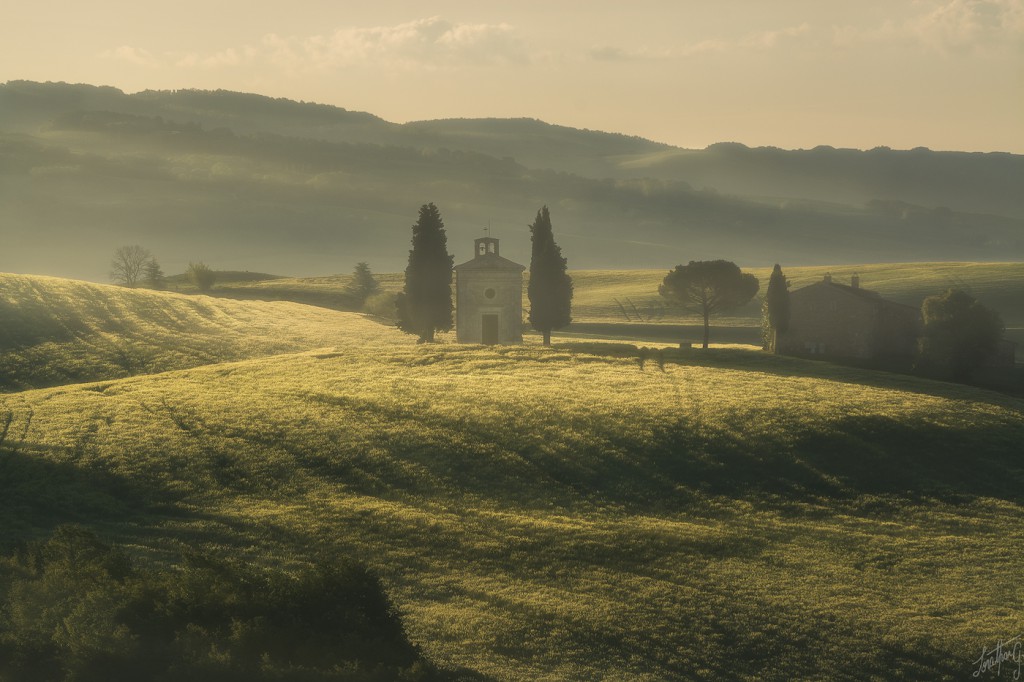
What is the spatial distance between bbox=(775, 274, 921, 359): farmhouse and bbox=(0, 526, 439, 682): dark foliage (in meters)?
69.7

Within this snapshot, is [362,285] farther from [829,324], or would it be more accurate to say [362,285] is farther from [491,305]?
[829,324]

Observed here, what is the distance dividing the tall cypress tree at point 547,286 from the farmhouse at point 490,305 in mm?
2241

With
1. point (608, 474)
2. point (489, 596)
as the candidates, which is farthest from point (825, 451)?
point (489, 596)

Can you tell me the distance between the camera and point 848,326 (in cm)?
8275

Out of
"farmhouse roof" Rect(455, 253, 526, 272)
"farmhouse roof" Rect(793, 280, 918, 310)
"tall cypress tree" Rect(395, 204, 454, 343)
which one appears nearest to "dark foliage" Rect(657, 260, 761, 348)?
"farmhouse roof" Rect(793, 280, 918, 310)

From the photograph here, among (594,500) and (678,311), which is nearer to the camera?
(594,500)

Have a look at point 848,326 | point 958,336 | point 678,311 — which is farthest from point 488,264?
point 678,311

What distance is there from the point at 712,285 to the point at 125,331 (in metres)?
52.7

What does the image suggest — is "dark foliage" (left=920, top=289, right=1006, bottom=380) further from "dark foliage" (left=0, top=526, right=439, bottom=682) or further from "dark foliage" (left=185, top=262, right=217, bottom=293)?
"dark foliage" (left=185, top=262, right=217, bottom=293)

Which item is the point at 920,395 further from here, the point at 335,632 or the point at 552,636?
the point at 335,632

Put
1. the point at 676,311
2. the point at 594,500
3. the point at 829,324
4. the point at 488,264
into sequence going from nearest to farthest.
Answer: the point at 594,500, the point at 829,324, the point at 488,264, the point at 676,311

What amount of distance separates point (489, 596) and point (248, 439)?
856 inches

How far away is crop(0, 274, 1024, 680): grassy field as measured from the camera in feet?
82.9

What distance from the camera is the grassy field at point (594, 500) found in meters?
25.3
